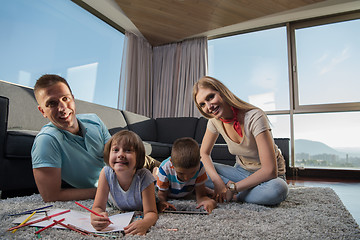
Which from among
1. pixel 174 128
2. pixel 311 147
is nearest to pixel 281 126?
pixel 311 147

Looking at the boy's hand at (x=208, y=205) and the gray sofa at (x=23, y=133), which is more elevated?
the gray sofa at (x=23, y=133)

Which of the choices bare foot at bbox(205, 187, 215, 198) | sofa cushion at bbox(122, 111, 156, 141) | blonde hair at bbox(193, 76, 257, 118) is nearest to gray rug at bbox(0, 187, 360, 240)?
bare foot at bbox(205, 187, 215, 198)

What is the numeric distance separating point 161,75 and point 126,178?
155 inches

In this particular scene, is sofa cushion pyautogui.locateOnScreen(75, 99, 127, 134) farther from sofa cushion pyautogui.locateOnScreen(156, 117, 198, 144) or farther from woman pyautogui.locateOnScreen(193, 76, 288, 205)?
woman pyautogui.locateOnScreen(193, 76, 288, 205)

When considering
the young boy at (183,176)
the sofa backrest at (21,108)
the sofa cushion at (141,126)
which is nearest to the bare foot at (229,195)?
the young boy at (183,176)

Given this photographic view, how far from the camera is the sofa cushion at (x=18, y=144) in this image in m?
1.35

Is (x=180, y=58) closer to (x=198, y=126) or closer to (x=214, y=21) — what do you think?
(x=214, y=21)

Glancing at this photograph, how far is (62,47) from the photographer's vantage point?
314 centimetres

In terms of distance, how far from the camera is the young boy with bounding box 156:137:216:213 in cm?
115

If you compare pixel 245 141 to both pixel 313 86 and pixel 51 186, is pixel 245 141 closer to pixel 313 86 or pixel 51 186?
pixel 51 186

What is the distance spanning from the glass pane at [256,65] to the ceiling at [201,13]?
256 millimetres

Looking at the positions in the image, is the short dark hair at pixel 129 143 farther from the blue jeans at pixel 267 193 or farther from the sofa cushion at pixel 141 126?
the sofa cushion at pixel 141 126

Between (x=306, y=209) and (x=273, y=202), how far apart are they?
15 centimetres

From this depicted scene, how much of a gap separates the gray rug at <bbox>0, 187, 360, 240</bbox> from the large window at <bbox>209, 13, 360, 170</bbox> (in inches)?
107
